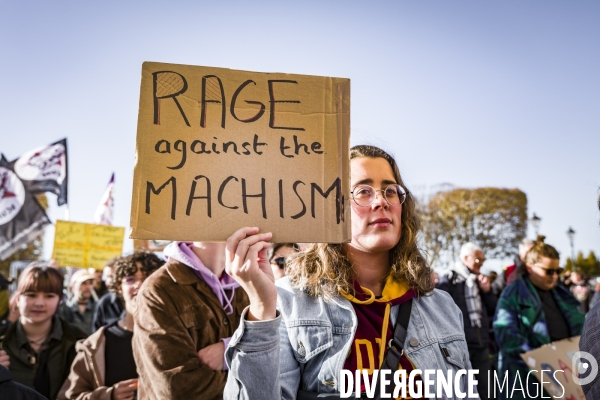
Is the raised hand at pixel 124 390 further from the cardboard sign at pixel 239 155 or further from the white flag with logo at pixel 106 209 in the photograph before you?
the white flag with logo at pixel 106 209

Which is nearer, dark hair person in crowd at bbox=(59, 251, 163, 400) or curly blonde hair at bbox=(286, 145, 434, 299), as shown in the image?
curly blonde hair at bbox=(286, 145, 434, 299)

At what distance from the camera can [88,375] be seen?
342 centimetres

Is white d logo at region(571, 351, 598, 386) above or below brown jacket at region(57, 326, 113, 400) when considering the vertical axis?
above

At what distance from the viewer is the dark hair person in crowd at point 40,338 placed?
388 cm

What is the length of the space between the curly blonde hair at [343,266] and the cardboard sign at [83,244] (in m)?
7.43

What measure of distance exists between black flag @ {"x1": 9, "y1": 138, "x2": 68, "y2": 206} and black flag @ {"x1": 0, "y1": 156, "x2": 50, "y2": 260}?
0.15m

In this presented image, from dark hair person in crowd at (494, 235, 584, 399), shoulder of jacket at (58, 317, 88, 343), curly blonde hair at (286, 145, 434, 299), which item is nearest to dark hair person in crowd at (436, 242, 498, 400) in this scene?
dark hair person in crowd at (494, 235, 584, 399)

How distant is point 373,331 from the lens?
2031 millimetres

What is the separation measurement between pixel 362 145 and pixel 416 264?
0.58 m

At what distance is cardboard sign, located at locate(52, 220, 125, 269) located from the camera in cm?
905

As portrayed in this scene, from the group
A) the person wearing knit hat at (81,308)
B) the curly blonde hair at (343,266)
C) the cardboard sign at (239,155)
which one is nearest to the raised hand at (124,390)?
the curly blonde hair at (343,266)

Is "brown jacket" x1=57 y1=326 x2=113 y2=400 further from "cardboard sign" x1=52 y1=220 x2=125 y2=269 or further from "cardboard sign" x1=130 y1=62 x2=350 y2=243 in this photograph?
"cardboard sign" x1=52 y1=220 x2=125 y2=269

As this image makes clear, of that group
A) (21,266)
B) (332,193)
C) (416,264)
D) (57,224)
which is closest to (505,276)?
(416,264)

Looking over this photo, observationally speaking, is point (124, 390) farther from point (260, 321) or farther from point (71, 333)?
point (260, 321)
